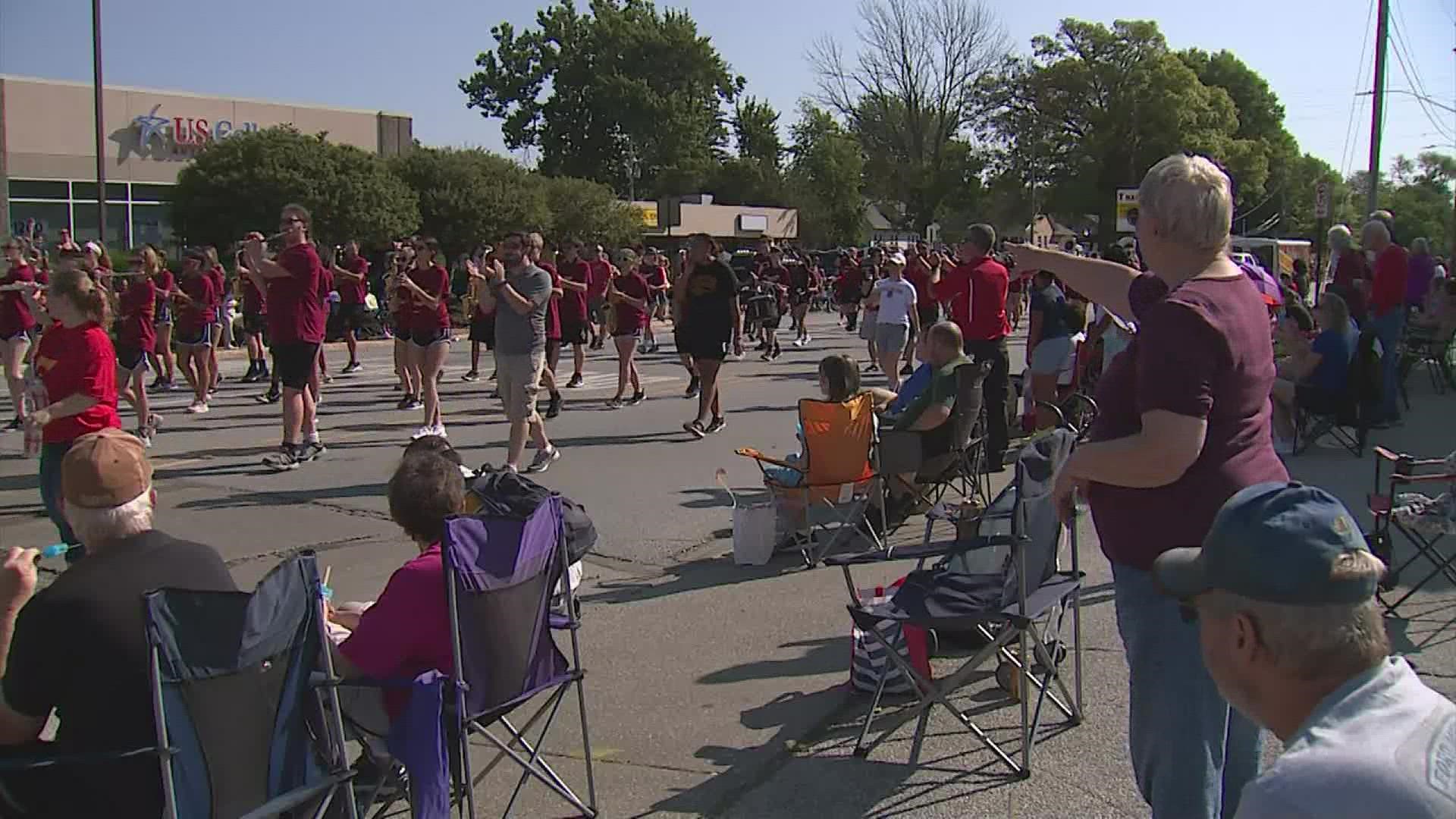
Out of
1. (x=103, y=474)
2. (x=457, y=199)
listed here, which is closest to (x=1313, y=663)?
(x=103, y=474)

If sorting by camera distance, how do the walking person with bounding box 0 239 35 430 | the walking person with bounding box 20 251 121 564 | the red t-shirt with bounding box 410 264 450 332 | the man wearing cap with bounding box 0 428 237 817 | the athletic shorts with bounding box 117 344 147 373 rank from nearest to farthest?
the man wearing cap with bounding box 0 428 237 817, the walking person with bounding box 20 251 121 564, the athletic shorts with bounding box 117 344 147 373, the red t-shirt with bounding box 410 264 450 332, the walking person with bounding box 0 239 35 430

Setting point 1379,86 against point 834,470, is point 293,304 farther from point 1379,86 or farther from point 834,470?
point 1379,86

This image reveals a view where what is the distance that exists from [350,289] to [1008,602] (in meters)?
14.6

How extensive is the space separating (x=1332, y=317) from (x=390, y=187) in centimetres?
2744

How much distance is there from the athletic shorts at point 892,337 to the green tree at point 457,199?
24.0 meters

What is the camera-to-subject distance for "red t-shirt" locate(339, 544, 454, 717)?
3.69m

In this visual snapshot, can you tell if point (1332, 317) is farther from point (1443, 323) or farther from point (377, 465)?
point (377, 465)

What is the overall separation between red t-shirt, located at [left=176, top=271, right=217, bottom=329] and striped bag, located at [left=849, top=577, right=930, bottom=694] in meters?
10.5

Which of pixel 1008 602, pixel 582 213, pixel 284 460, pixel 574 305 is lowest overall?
pixel 284 460

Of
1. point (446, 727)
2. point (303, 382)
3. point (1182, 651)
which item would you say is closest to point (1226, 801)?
point (1182, 651)

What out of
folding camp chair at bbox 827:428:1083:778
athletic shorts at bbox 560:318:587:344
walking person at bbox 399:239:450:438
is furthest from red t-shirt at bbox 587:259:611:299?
folding camp chair at bbox 827:428:1083:778

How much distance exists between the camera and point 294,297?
386 inches

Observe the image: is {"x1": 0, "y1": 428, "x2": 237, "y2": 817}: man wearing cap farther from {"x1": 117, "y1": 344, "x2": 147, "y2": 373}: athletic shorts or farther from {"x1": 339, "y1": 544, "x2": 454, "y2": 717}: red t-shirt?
{"x1": 117, "y1": 344, "x2": 147, "y2": 373}: athletic shorts

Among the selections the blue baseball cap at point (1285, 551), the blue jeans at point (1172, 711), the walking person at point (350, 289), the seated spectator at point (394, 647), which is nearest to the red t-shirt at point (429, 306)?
the walking person at point (350, 289)
